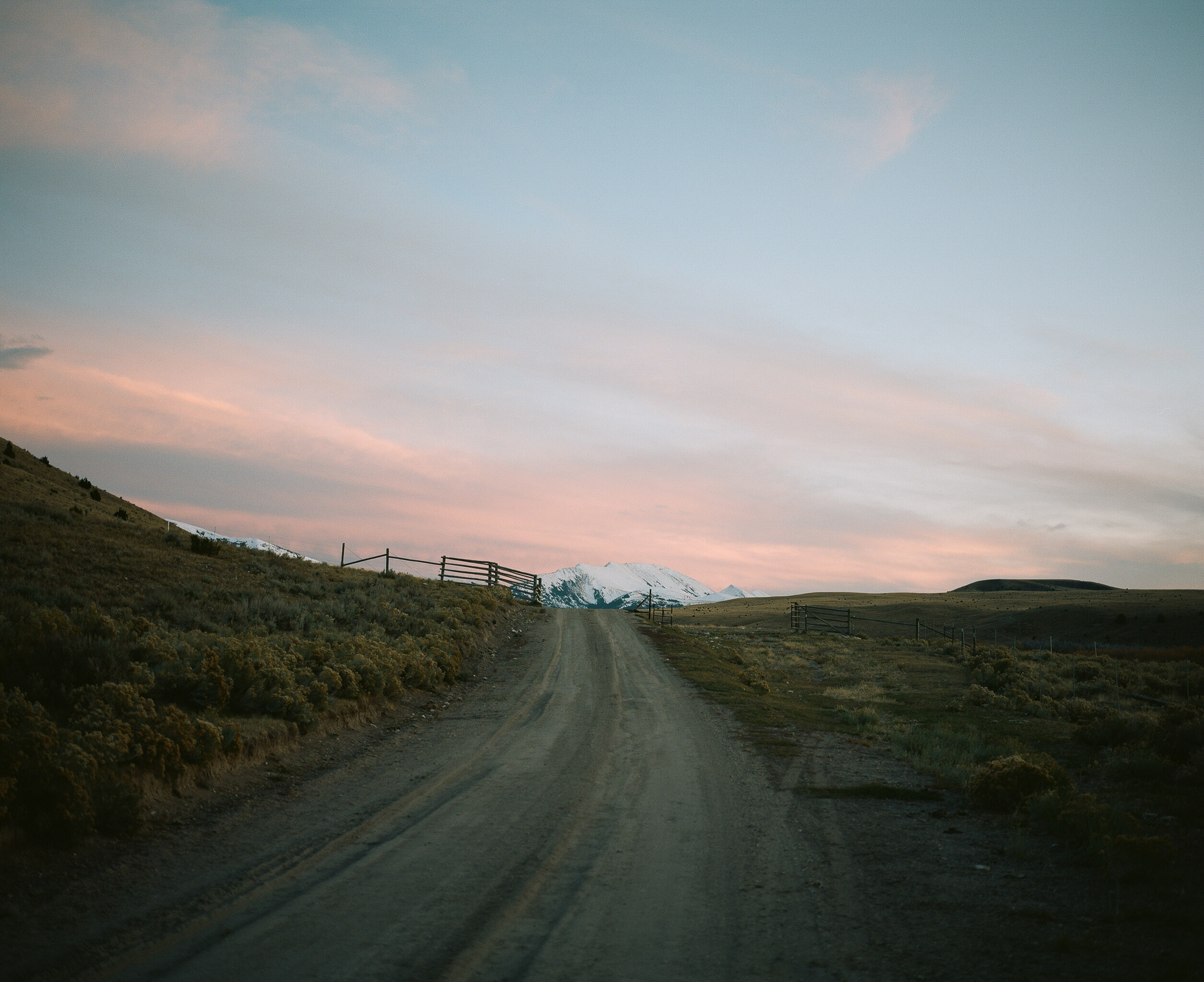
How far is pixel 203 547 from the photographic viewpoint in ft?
95.6

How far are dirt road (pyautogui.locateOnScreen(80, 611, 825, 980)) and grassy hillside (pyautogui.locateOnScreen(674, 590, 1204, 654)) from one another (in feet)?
166

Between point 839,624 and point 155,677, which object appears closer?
point 155,677

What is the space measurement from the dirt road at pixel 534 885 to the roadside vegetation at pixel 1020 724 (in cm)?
307

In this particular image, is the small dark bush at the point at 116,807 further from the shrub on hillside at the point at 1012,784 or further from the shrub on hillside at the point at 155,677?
the shrub on hillside at the point at 1012,784

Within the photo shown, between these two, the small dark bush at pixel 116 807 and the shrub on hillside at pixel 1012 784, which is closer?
the small dark bush at pixel 116 807

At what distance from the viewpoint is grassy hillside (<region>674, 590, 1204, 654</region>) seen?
192 ft

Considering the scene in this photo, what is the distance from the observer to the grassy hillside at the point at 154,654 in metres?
7.66

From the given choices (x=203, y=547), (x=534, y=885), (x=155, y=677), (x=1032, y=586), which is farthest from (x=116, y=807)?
(x=1032, y=586)

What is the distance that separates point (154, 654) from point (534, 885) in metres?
8.27

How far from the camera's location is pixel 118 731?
8.70 m

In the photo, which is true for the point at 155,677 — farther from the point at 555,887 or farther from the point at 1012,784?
the point at 1012,784

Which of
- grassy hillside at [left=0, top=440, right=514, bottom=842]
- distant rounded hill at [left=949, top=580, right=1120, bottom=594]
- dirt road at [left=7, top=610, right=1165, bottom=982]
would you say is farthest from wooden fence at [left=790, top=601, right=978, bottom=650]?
A: distant rounded hill at [left=949, top=580, right=1120, bottom=594]

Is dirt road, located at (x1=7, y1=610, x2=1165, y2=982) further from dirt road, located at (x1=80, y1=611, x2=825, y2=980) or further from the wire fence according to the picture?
the wire fence

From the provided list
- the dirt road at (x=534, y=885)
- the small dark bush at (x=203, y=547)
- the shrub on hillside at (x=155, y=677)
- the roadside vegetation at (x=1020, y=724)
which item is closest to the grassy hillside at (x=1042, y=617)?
the roadside vegetation at (x=1020, y=724)
